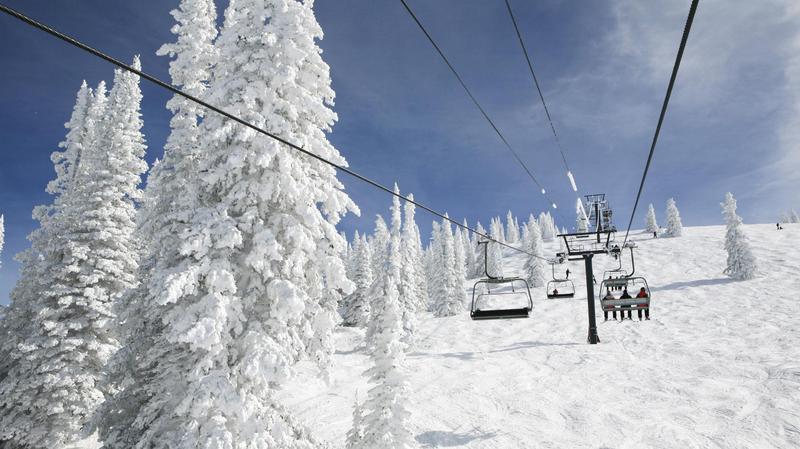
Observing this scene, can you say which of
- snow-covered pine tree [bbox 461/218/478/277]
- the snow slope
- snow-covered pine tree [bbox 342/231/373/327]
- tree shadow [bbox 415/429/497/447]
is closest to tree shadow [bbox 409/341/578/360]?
the snow slope

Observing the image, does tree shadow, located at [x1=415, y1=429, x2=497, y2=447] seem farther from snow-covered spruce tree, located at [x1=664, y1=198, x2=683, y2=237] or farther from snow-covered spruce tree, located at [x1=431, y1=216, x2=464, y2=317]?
snow-covered spruce tree, located at [x1=664, y1=198, x2=683, y2=237]

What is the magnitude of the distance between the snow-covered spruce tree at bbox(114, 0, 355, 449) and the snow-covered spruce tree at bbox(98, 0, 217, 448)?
43cm

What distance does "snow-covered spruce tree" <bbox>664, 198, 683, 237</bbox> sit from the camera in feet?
350

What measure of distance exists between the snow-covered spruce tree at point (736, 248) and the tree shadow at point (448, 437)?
5481 centimetres

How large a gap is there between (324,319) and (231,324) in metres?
2.45

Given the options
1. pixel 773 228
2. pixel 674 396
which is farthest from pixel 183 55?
pixel 773 228

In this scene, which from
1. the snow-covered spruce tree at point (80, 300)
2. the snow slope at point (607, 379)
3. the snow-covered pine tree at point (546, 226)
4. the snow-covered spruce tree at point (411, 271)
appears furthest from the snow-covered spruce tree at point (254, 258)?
the snow-covered pine tree at point (546, 226)

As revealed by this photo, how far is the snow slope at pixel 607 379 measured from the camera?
24.4m

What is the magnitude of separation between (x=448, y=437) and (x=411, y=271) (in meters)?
32.9

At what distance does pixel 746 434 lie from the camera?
22297mm

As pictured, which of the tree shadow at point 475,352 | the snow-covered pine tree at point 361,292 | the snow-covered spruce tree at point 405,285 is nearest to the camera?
the tree shadow at point 475,352

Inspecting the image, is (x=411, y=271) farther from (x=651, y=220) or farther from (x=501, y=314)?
(x=651, y=220)

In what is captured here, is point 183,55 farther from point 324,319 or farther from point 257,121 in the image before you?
A: point 324,319

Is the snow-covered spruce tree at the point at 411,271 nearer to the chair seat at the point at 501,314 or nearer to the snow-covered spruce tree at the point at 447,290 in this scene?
the snow-covered spruce tree at the point at 447,290
